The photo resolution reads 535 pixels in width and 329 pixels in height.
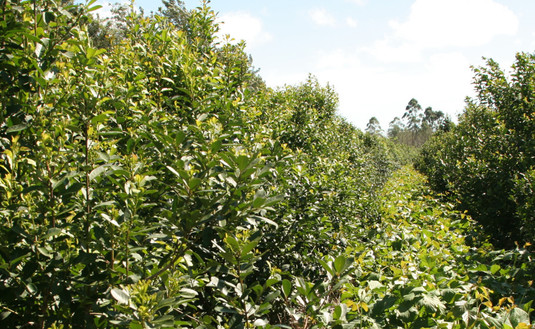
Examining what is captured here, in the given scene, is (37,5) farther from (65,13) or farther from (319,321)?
(319,321)

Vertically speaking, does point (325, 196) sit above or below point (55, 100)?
below

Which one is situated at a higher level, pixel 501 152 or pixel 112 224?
pixel 501 152

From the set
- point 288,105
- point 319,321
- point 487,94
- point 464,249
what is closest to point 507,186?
point 487,94

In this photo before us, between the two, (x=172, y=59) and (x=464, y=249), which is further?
(x=464, y=249)

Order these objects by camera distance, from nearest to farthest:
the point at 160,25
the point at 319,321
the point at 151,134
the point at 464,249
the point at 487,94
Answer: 1. the point at 319,321
2. the point at 151,134
3. the point at 464,249
4. the point at 160,25
5. the point at 487,94

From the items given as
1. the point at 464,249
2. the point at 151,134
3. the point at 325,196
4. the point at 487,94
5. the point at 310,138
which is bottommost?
the point at 464,249

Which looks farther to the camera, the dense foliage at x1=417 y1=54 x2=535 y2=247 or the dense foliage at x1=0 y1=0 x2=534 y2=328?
the dense foliage at x1=417 y1=54 x2=535 y2=247

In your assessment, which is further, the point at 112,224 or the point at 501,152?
the point at 501,152

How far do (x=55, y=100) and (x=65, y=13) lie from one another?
45 centimetres

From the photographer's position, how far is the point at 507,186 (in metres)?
6.37

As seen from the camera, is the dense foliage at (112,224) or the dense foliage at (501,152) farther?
the dense foliage at (501,152)

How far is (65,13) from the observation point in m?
1.67

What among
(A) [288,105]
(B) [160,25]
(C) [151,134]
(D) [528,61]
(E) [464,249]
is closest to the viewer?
(C) [151,134]

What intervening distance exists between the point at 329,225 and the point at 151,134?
2241 millimetres
